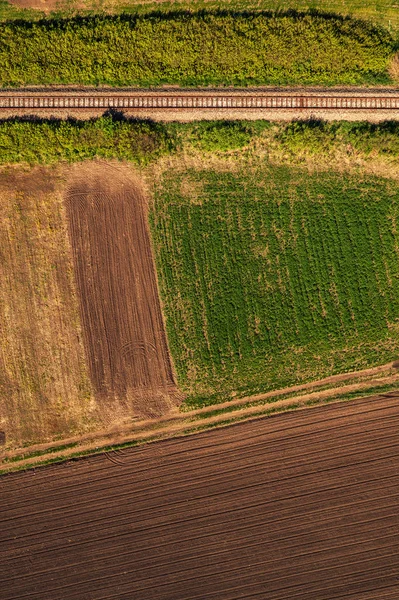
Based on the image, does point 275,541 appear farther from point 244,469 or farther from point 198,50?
point 198,50

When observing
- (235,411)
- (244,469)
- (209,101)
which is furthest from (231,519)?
(209,101)

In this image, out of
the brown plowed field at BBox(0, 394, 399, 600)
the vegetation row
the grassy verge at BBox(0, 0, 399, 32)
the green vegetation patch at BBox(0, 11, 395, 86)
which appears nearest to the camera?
the green vegetation patch at BBox(0, 11, 395, 86)

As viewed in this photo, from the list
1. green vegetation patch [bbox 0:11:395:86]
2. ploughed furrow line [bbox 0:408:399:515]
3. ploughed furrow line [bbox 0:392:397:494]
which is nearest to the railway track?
green vegetation patch [bbox 0:11:395:86]

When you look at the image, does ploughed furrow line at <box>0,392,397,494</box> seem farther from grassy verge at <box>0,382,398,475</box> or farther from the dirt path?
the dirt path

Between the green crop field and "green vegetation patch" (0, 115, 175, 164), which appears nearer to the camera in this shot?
"green vegetation patch" (0, 115, 175, 164)

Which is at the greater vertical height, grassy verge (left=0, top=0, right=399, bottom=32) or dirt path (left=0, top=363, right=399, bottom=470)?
grassy verge (left=0, top=0, right=399, bottom=32)

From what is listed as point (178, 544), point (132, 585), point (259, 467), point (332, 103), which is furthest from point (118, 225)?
point (132, 585)
